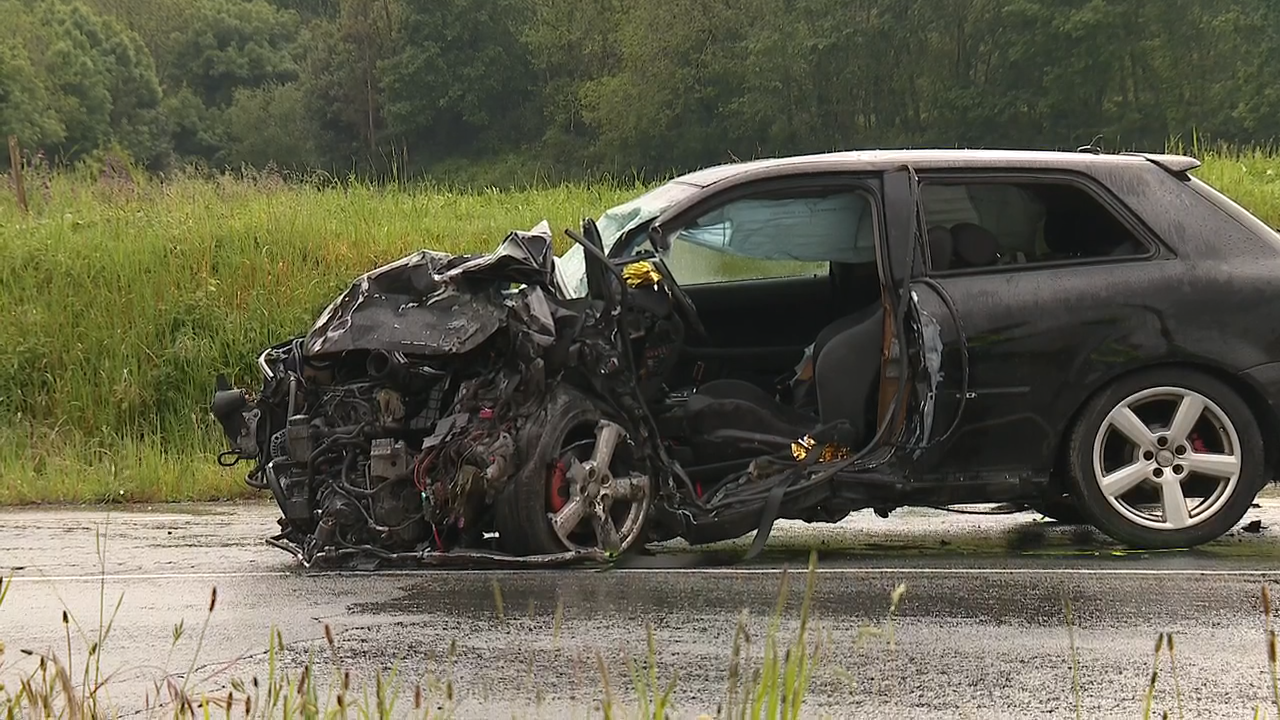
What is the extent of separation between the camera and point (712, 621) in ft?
17.1

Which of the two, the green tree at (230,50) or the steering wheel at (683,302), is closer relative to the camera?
the steering wheel at (683,302)

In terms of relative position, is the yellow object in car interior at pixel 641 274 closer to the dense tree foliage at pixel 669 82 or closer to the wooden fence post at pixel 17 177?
the wooden fence post at pixel 17 177

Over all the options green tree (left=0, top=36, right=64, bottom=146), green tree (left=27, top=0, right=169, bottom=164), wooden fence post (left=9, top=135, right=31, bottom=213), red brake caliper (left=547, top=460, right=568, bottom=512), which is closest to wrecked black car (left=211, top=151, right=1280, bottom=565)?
red brake caliper (left=547, top=460, right=568, bottom=512)

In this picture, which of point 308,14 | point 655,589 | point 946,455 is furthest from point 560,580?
point 308,14

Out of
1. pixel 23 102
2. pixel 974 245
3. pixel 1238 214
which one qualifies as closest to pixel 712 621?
pixel 974 245

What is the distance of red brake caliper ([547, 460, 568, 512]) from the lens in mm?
6074

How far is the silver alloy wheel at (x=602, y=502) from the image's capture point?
6.06 meters

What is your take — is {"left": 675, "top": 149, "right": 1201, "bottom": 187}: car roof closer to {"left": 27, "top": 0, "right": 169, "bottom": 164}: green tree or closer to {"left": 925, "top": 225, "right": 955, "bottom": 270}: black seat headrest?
{"left": 925, "top": 225, "right": 955, "bottom": 270}: black seat headrest

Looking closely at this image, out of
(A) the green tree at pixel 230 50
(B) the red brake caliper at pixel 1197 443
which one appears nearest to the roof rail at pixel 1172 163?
(B) the red brake caliper at pixel 1197 443

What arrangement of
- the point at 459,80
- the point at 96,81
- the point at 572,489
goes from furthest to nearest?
the point at 96,81 → the point at 459,80 → the point at 572,489

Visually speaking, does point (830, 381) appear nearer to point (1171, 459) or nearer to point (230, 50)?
point (1171, 459)

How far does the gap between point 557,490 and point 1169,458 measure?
108 inches

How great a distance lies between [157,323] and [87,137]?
205 ft

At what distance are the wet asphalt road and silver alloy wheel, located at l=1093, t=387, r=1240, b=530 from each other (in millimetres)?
235
